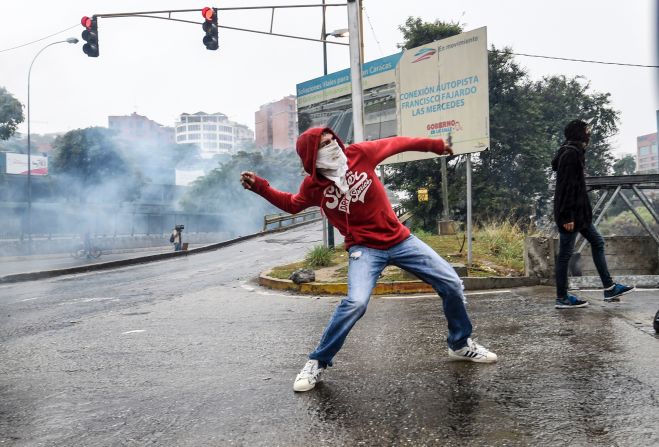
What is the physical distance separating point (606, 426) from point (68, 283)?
1197 cm

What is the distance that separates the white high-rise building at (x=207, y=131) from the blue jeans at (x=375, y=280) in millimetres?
180025

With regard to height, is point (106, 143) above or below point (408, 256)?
above

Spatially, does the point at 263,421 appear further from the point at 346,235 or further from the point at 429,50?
the point at 429,50

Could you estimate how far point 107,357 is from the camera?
486cm

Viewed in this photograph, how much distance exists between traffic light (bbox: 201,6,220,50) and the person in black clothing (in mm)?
11372

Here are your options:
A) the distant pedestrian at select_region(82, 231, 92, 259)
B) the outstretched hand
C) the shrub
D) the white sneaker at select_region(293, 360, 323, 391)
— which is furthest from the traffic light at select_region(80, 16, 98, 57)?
the white sneaker at select_region(293, 360, 323, 391)

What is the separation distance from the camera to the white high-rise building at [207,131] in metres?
182

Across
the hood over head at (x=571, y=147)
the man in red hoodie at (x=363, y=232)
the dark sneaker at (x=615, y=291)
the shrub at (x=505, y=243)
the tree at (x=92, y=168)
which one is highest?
the tree at (x=92, y=168)

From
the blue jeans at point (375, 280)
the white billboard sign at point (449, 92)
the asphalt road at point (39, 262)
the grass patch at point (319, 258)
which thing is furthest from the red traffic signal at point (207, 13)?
the blue jeans at point (375, 280)

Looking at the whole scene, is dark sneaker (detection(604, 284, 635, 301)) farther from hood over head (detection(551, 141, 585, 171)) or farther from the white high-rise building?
the white high-rise building

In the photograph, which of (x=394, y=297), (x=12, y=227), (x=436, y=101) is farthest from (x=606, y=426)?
(x=12, y=227)

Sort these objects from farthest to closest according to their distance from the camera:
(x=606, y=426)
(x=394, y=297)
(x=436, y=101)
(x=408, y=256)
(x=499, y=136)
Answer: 1. (x=499, y=136)
2. (x=436, y=101)
3. (x=394, y=297)
4. (x=408, y=256)
5. (x=606, y=426)

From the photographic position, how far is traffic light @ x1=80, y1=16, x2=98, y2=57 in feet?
51.1

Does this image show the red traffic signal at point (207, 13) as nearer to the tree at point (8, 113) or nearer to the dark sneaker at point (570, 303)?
the dark sneaker at point (570, 303)
